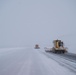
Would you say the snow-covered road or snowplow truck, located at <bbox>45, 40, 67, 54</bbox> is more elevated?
snowplow truck, located at <bbox>45, 40, 67, 54</bbox>

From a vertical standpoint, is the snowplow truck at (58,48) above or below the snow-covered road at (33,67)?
above

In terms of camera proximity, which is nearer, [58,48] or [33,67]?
[33,67]

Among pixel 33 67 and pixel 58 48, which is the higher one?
pixel 58 48

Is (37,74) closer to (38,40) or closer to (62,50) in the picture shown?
(62,50)

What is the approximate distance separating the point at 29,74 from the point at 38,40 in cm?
18419

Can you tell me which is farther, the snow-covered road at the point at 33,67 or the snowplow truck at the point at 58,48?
the snowplow truck at the point at 58,48

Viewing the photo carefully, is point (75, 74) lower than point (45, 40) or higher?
lower

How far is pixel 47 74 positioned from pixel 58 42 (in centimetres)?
2676

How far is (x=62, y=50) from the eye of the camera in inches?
1336

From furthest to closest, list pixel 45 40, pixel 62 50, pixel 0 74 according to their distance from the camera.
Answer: pixel 45 40 < pixel 62 50 < pixel 0 74

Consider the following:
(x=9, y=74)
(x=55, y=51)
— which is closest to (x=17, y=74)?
(x=9, y=74)

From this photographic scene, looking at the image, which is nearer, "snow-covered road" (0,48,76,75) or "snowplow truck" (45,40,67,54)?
"snow-covered road" (0,48,76,75)

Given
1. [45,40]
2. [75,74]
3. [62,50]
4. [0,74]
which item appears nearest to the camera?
[75,74]

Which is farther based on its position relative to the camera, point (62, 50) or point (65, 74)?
point (62, 50)
